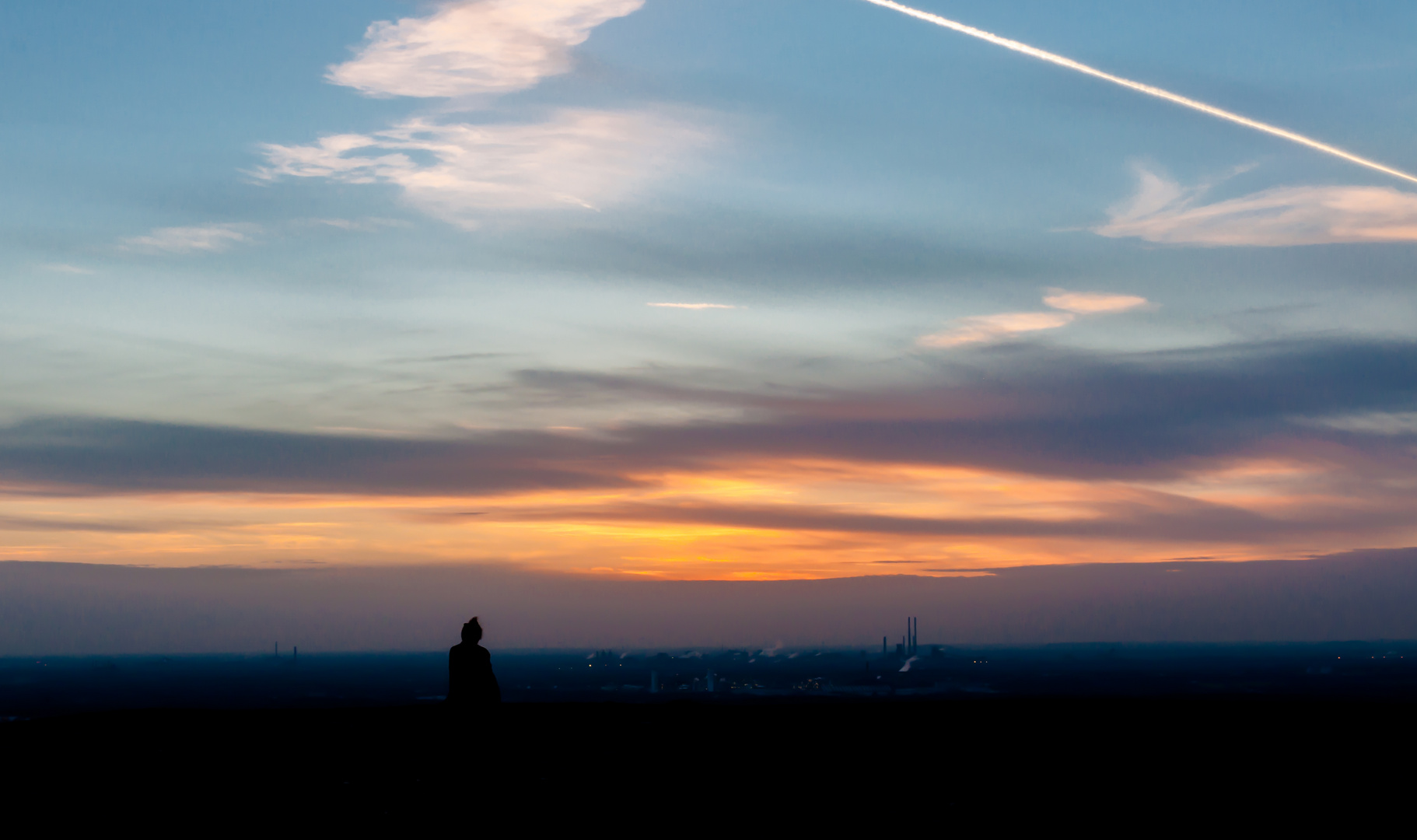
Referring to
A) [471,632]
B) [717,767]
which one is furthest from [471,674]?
[717,767]

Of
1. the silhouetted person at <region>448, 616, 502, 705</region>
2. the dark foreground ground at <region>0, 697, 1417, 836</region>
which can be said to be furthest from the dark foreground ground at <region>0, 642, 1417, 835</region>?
the silhouetted person at <region>448, 616, 502, 705</region>

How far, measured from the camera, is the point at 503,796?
Result: 12109 millimetres

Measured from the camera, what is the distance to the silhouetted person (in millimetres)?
16969

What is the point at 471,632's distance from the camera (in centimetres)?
1711

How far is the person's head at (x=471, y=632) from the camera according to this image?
56.0ft

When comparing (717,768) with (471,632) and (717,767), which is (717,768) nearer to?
(717,767)

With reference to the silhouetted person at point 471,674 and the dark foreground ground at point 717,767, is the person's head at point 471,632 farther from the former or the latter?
the dark foreground ground at point 717,767

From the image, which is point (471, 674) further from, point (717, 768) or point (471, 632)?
point (717, 768)

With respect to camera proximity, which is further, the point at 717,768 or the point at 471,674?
the point at 471,674

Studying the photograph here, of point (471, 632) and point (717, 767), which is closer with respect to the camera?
point (717, 767)

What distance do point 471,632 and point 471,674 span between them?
1.95 ft

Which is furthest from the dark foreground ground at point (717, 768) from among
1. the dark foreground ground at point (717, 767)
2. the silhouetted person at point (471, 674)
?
the silhouetted person at point (471, 674)

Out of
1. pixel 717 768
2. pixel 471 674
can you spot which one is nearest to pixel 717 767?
pixel 717 768

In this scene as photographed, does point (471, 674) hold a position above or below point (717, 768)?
above
